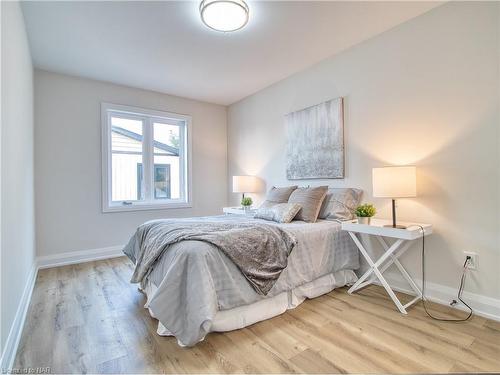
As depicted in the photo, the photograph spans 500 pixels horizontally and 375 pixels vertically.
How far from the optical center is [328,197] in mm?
3080

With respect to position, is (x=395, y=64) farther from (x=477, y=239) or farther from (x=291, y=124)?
(x=477, y=239)

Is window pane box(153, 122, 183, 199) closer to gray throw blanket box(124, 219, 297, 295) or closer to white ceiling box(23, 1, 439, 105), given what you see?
white ceiling box(23, 1, 439, 105)

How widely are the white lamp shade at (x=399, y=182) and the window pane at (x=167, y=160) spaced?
342 cm

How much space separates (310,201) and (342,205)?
0.34 m

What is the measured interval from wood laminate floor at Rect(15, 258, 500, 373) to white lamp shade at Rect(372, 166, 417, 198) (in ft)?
3.14

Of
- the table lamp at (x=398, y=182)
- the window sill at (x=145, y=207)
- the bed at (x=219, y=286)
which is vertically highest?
the table lamp at (x=398, y=182)

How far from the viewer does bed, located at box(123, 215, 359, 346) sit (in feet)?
5.70

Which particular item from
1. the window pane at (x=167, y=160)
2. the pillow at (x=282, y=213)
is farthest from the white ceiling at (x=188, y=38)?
the pillow at (x=282, y=213)

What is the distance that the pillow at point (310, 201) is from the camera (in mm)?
2857

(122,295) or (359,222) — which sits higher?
(359,222)

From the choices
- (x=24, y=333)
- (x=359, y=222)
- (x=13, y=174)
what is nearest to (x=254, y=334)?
(x=359, y=222)

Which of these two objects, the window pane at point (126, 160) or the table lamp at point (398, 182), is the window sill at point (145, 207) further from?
the table lamp at point (398, 182)

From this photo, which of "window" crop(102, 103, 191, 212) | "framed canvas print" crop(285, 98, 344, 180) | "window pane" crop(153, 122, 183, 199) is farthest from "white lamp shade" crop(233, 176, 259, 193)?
"window pane" crop(153, 122, 183, 199)

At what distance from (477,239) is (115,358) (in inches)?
108
